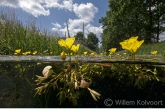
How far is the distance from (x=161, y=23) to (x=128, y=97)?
1386 cm

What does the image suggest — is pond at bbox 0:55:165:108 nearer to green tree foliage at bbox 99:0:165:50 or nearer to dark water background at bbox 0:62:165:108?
dark water background at bbox 0:62:165:108

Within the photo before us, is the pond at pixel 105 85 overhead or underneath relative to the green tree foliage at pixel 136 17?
underneath

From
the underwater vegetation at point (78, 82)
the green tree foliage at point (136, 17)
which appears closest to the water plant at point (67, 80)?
the underwater vegetation at point (78, 82)

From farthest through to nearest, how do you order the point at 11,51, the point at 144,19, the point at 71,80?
1. the point at 144,19
2. the point at 11,51
3. the point at 71,80

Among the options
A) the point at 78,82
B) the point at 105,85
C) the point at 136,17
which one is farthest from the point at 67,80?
the point at 136,17

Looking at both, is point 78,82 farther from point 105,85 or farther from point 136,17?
point 136,17

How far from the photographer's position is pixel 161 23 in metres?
13.3

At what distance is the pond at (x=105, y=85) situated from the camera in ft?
2.45

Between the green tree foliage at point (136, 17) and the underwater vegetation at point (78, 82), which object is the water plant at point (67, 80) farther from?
the green tree foliage at point (136, 17)

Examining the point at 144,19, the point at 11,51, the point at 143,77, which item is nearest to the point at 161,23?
the point at 144,19

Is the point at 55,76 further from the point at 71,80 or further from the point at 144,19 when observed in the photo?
the point at 144,19

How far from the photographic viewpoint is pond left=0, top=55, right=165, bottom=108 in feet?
2.45

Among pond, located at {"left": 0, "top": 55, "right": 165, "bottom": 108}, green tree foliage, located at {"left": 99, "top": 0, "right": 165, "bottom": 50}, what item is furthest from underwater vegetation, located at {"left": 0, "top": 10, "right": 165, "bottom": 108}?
green tree foliage, located at {"left": 99, "top": 0, "right": 165, "bottom": 50}

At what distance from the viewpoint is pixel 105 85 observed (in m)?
0.78
